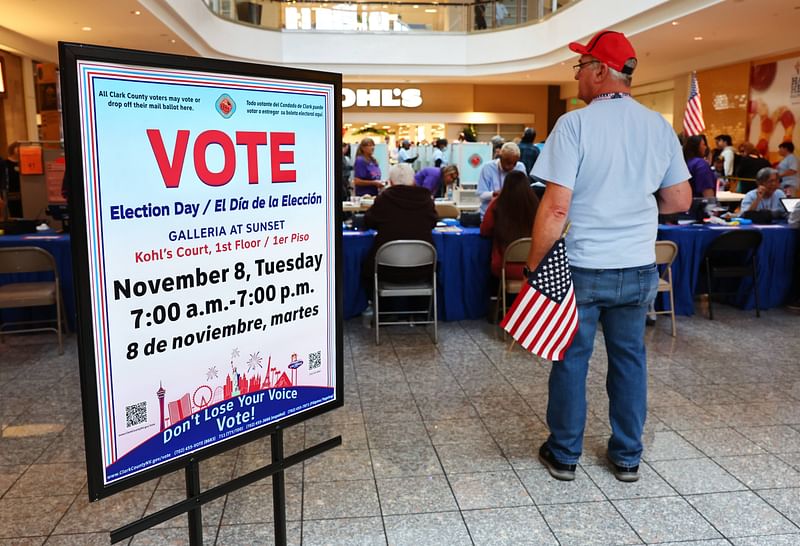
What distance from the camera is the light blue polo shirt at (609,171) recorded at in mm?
2443

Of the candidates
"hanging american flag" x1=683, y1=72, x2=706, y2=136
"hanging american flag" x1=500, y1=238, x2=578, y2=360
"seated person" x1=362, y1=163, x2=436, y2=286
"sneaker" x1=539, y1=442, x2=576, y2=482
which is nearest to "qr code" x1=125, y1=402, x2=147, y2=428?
"hanging american flag" x1=500, y1=238, x2=578, y2=360

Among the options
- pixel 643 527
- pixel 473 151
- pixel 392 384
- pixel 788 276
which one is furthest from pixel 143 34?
pixel 643 527

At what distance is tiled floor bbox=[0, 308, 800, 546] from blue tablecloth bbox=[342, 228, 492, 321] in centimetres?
116

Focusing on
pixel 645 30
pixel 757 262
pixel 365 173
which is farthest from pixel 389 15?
pixel 757 262

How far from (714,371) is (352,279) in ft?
8.95

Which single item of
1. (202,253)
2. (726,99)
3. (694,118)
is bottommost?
(202,253)

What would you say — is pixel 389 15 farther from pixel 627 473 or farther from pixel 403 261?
pixel 627 473

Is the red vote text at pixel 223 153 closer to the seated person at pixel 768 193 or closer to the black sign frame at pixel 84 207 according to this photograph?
the black sign frame at pixel 84 207

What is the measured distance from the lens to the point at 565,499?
2545 mm

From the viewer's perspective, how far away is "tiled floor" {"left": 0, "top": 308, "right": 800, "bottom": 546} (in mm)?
2336

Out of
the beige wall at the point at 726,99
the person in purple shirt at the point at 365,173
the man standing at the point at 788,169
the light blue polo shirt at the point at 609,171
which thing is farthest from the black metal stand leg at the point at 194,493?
the beige wall at the point at 726,99

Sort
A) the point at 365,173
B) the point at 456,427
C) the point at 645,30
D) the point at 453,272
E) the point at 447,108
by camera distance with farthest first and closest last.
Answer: the point at 447,108 < the point at 645,30 < the point at 365,173 < the point at 453,272 < the point at 456,427

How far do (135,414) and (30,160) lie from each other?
805 centimetres

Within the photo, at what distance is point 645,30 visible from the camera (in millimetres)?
9391
